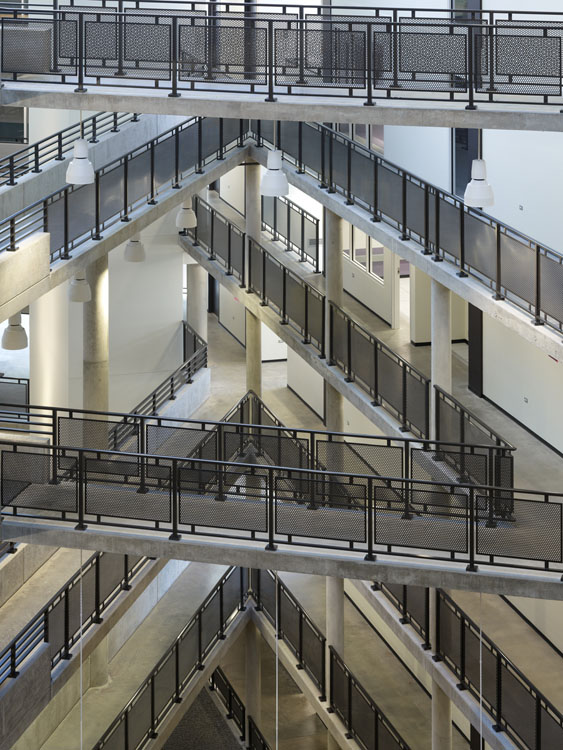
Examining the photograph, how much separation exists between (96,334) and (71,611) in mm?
5412

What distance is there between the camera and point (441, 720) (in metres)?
20.0

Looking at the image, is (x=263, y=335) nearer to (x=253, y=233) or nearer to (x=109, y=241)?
(x=253, y=233)

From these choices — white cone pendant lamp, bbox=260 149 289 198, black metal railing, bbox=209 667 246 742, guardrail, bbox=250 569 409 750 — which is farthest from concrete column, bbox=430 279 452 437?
black metal railing, bbox=209 667 246 742

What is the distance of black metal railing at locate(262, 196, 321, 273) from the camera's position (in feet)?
86.8

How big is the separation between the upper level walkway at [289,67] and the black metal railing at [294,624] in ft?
29.5

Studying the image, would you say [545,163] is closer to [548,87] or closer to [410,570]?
[548,87]

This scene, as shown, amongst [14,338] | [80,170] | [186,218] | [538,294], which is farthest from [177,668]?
[538,294]

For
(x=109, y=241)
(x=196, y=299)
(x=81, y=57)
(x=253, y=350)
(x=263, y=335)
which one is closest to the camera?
(x=81, y=57)

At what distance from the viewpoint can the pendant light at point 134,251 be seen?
25297 millimetres

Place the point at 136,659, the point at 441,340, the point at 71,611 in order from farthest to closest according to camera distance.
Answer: the point at 136,659
the point at 441,340
the point at 71,611

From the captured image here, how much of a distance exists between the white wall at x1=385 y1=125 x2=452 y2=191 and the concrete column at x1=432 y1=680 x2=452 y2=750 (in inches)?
305

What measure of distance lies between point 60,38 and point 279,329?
24.0ft

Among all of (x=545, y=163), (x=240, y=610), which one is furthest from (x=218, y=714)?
(x=545, y=163)

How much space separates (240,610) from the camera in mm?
24797
